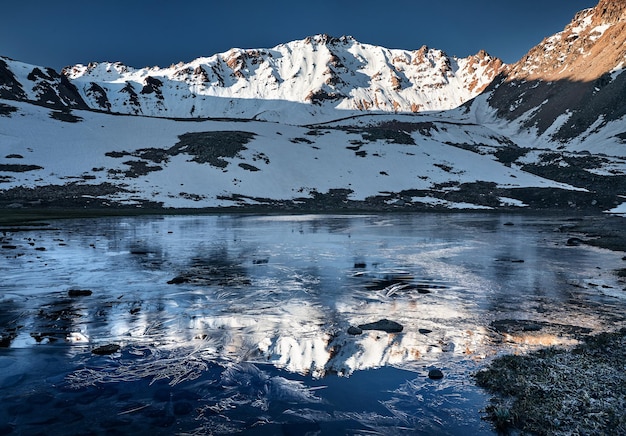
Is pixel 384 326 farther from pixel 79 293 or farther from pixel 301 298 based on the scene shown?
pixel 79 293

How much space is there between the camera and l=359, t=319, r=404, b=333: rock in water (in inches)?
458

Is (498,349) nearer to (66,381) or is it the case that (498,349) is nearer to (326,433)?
(326,433)

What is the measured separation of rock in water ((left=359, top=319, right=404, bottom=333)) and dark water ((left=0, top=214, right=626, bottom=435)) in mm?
374

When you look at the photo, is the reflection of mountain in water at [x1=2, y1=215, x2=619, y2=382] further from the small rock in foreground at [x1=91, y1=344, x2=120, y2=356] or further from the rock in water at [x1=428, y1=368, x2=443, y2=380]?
the rock in water at [x1=428, y1=368, x2=443, y2=380]

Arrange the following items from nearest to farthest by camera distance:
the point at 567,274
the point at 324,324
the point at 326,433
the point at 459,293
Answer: the point at 326,433 < the point at 324,324 < the point at 459,293 < the point at 567,274

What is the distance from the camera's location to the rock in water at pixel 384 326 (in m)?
11.6

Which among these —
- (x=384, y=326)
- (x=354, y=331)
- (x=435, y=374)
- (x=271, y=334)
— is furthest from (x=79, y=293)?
(x=435, y=374)

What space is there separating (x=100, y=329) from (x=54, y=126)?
345ft

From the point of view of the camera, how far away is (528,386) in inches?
310

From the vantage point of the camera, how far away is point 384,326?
1179 centimetres

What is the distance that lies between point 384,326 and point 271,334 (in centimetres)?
307

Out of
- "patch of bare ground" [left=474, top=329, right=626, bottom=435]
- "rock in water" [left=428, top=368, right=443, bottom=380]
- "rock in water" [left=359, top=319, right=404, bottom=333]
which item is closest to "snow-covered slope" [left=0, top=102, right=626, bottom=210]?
"rock in water" [left=359, top=319, right=404, bottom=333]

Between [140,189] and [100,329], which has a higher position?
[140,189]

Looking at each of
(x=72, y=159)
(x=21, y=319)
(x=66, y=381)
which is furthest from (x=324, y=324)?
(x=72, y=159)
